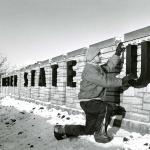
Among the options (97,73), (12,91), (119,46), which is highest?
(119,46)

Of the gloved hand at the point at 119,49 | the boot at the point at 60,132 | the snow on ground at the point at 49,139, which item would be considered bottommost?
the snow on ground at the point at 49,139

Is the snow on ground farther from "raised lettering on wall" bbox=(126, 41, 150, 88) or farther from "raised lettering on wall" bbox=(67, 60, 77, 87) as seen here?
"raised lettering on wall" bbox=(67, 60, 77, 87)

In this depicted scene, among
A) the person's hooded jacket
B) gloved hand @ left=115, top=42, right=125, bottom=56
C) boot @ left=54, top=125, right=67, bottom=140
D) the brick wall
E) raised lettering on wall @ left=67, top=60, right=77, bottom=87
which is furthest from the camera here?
raised lettering on wall @ left=67, top=60, right=77, bottom=87

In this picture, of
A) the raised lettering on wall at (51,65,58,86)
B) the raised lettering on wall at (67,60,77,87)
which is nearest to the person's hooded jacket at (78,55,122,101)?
the raised lettering on wall at (67,60,77,87)

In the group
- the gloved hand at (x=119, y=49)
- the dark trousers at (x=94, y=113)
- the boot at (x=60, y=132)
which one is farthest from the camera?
the gloved hand at (x=119, y=49)

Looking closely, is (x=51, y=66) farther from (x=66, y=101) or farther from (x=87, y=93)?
(x=87, y=93)

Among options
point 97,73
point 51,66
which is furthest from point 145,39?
point 51,66

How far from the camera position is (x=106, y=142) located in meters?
5.97

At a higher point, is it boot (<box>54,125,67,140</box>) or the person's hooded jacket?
the person's hooded jacket

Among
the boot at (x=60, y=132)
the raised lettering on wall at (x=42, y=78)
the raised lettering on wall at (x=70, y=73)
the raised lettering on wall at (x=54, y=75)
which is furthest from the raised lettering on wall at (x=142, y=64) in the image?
the raised lettering on wall at (x=42, y=78)

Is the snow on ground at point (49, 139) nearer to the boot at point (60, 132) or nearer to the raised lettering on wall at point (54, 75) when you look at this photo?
the boot at point (60, 132)

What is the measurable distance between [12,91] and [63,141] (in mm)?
18567

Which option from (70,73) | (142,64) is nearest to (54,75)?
(70,73)

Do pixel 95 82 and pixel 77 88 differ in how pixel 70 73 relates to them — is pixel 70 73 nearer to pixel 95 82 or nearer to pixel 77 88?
pixel 77 88
